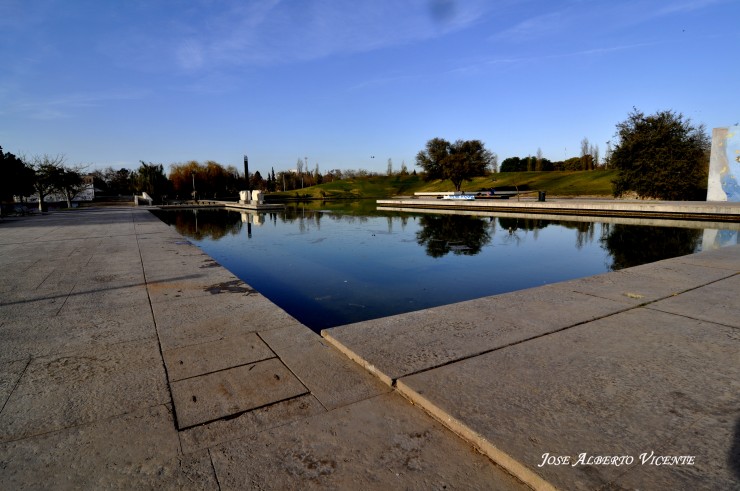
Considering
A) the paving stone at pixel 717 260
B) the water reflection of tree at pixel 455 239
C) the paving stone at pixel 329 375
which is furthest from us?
the water reflection of tree at pixel 455 239

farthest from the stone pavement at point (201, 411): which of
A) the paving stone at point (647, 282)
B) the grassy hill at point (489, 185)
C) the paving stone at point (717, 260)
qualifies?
the grassy hill at point (489, 185)

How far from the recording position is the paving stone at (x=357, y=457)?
1737 mm

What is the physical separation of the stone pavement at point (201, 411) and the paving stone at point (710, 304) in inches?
131

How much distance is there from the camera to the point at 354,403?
2.38 m

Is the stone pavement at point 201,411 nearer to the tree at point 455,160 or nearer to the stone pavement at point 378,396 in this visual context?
the stone pavement at point 378,396

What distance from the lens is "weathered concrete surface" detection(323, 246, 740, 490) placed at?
72.3 inches

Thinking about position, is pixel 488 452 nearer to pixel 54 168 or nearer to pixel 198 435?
pixel 198 435

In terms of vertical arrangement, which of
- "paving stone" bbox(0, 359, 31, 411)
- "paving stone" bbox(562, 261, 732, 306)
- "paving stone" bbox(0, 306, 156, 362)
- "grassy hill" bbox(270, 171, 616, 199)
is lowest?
"paving stone" bbox(562, 261, 732, 306)

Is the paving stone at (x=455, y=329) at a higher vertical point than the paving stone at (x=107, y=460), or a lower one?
higher

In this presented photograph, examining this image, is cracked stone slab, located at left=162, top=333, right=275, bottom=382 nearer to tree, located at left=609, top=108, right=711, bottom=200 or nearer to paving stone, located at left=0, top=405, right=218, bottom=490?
paving stone, located at left=0, top=405, right=218, bottom=490

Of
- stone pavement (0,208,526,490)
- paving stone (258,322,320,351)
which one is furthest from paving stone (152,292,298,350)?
paving stone (258,322,320,351)

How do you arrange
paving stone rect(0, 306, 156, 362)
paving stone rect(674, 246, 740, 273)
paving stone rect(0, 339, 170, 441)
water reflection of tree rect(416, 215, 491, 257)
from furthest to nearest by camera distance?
water reflection of tree rect(416, 215, 491, 257) < paving stone rect(674, 246, 740, 273) < paving stone rect(0, 306, 156, 362) < paving stone rect(0, 339, 170, 441)

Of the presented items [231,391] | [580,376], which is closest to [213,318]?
[231,391]

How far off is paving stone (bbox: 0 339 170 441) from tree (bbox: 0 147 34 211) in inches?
984
